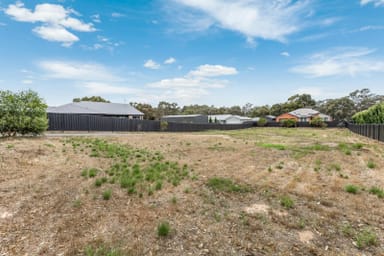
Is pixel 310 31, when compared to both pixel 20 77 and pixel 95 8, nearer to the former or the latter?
pixel 95 8

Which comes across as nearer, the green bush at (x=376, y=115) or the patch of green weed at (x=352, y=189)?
the patch of green weed at (x=352, y=189)

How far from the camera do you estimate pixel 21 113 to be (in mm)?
7883

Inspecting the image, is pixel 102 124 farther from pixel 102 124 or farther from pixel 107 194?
pixel 107 194

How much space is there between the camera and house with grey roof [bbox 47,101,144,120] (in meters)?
24.4

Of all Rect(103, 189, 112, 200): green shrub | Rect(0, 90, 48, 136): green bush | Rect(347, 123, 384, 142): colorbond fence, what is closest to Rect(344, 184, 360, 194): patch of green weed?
Rect(103, 189, 112, 200): green shrub

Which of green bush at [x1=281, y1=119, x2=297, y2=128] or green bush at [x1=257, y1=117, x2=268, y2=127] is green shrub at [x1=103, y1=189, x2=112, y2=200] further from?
green bush at [x1=257, y1=117, x2=268, y2=127]

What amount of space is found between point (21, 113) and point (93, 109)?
780 inches

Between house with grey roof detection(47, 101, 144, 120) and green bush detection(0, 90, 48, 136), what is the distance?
56.6 feet

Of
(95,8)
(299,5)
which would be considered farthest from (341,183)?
(95,8)

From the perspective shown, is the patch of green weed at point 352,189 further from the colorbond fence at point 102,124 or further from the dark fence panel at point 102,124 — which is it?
the colorbond fence at point 102,124

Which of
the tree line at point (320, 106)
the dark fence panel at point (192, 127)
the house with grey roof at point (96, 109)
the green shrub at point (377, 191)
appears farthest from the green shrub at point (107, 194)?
the tree line at point (320, 106)

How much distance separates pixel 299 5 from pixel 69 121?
17.1 m

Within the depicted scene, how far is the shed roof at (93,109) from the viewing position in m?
24.3

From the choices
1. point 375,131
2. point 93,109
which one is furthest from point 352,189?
point 93,109
